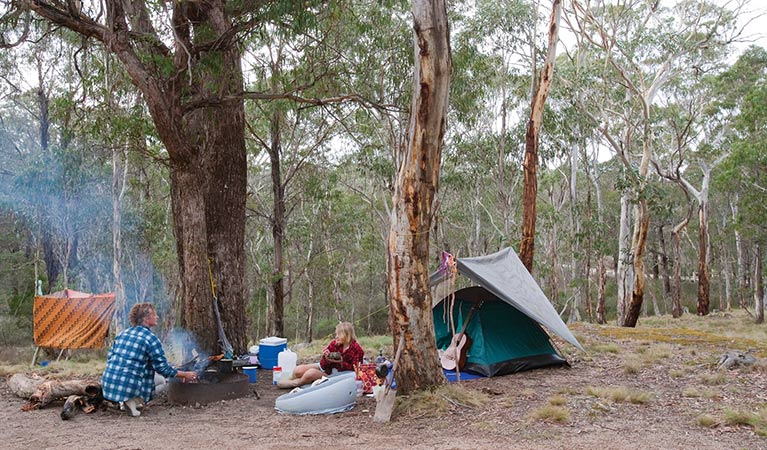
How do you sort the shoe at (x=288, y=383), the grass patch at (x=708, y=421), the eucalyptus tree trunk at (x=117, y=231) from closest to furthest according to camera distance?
the grass patch at (x=708, y=421) < the shoe at (x=288, y=383) < the eucalyptus tree trunk at (x=117, y=231)

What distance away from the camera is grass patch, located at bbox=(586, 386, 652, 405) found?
523 centimetres

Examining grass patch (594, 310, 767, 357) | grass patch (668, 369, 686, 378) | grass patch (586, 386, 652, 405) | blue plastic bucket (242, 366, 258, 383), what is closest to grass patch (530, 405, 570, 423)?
grass patch (586, 386, 652, 405)

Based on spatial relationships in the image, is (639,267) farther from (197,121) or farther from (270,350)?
(197,121)

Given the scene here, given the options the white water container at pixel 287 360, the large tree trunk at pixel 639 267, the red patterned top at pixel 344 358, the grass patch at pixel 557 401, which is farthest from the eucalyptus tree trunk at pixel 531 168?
the grass patch at pixel 557 401

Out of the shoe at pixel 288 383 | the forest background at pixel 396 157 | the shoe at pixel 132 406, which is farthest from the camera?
the forest background at pixel 396 157

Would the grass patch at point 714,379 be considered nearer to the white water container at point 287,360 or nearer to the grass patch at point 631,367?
the grass patch at point 631,367

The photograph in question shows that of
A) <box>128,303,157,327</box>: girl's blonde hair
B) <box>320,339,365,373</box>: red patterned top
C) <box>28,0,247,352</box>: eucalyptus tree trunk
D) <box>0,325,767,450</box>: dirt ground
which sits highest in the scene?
<box>28,0,247,352</box>: eucalyptus tree trunk

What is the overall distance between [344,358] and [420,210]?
1.67 m

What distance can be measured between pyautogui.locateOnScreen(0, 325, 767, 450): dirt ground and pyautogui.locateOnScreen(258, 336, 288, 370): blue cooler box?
1.01 meters

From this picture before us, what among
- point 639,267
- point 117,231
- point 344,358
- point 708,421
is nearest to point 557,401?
point 708,421

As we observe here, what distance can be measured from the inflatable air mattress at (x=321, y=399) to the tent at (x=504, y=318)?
1828mm

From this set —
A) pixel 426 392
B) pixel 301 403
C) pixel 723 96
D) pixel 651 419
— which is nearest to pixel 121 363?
pixel 301 403

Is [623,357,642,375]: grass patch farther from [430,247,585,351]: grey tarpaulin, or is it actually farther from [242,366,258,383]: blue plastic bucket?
[242,366,258,383]: blue plastic bucket

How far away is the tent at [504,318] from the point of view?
6.90 metres
